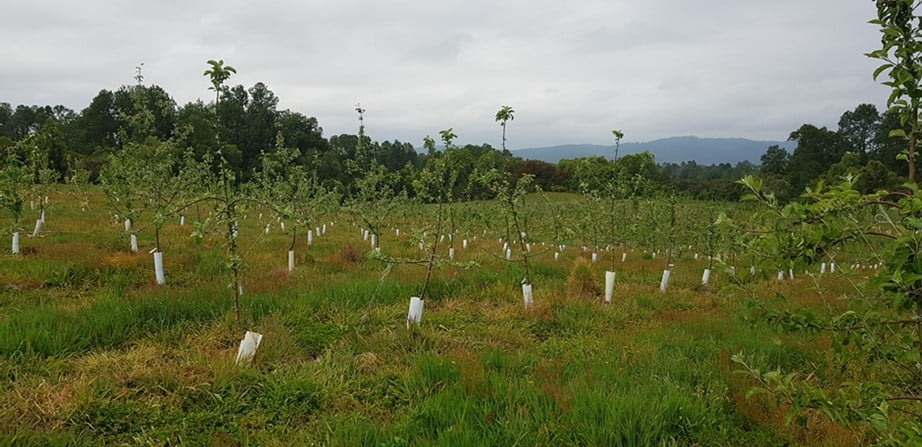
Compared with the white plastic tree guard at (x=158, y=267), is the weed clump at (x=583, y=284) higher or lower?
lower

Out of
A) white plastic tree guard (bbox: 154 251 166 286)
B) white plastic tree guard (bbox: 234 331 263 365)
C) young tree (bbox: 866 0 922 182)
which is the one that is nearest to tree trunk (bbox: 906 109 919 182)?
young tree (bbox: 866 0 922 182)

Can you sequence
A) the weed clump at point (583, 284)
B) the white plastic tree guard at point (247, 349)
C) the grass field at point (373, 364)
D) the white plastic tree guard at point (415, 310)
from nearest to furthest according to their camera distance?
the grass field at point (373, 364) → the white plastic tree guard at point (247, 349) → the white plastic tree guard at point (415, 310) → the weed clump at point (583, 284)

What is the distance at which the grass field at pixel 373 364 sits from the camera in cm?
379

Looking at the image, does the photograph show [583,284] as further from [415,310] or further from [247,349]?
[247,349]

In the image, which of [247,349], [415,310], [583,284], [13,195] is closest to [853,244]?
[415,310]

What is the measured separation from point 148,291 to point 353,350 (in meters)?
3.80

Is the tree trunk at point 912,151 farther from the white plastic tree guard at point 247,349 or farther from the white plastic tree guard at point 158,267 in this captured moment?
the white plastic tree guard at point 158,267

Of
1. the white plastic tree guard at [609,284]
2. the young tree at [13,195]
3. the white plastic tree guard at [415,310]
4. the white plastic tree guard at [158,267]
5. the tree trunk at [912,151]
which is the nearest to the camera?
the tree trunk at [912,151]

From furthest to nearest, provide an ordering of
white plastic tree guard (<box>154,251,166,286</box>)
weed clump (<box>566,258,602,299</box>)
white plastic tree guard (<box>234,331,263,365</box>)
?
weed clump (<box>566,258,602,299</box>) < white plastic tree guard (<box>154,251,166,286</box>) < white plastic tree guard (<box>234,331,263,365</box>)

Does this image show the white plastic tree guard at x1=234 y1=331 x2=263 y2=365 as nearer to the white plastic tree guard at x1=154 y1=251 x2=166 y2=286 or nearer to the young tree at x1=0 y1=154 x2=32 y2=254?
the white plastic tree guard at x1=154 y1=251 x2=166 y2=286

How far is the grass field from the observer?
3793 mm

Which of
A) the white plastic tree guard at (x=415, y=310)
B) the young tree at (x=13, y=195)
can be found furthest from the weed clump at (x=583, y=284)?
the young tree at (x=13, y=195)

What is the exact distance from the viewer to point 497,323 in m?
6.99

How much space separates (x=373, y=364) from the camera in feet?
17.2
